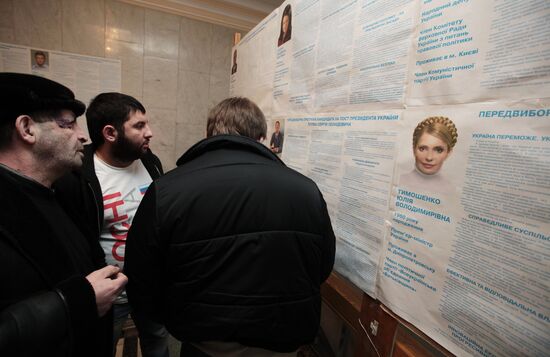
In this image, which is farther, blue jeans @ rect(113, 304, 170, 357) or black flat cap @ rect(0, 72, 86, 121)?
blue jeans @ rect(113, 304, 170, 357)

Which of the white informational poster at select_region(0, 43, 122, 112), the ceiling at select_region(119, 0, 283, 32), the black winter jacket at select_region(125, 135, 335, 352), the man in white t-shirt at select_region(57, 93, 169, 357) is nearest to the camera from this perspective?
the black winter jacket at select_region(125, 135, 335, 352)

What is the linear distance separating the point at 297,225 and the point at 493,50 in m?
0.60

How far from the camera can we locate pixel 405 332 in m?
0.76

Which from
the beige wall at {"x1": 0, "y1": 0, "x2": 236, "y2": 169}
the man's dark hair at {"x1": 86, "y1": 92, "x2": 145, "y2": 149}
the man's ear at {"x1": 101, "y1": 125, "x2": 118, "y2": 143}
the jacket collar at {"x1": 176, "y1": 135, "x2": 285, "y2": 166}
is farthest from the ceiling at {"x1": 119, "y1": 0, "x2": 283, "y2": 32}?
the jacket collar at {"x1": 176, "y1": 135, "x2": 285, "y2": 166}

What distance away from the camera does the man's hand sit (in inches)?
29.1

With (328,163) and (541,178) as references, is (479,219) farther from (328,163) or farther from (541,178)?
(328,163)

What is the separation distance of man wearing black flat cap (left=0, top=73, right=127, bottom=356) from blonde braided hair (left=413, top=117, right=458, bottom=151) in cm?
94

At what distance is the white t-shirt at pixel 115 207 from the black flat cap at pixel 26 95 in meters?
0.48

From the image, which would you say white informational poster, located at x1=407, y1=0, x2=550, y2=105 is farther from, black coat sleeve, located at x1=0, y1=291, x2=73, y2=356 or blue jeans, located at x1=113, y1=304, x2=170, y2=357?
blue jeans, located at x1=113, y1=304, x2=170, y2=357

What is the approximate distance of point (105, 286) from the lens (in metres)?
0.75

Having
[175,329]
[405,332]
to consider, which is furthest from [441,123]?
[175,329]

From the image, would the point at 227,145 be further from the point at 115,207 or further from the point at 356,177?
the point at 115,207

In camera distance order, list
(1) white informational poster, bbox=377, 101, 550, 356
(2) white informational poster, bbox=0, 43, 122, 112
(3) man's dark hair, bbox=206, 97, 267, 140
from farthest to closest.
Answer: (2) white informational poster, bbox=0, 43, 122, 112 < (3) man's dark hair, bbox=206, 97, 267, 140 < (1) white informational poster, bbox=377, 101, 550, 356

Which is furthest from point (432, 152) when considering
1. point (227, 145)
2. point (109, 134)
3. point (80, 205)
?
point (109, 134)
